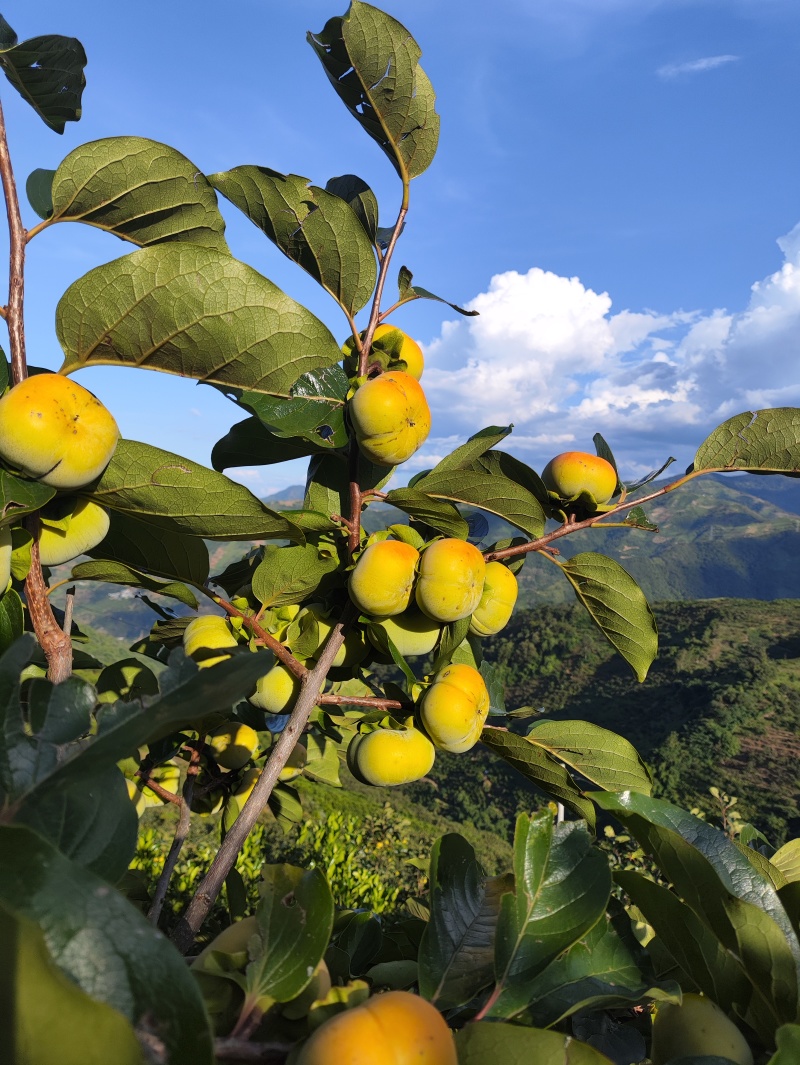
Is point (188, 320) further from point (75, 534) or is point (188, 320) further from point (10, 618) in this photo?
point (10, 618)

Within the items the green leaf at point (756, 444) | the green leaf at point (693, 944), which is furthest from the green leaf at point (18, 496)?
the green leaf at point (756, 444)

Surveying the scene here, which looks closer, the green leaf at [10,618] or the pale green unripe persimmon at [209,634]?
the green leaf at [10,618]

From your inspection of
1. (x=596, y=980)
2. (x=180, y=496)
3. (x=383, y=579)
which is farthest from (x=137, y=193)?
(x=596, y=980)

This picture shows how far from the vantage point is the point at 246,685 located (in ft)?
1.67

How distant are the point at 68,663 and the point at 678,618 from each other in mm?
44729

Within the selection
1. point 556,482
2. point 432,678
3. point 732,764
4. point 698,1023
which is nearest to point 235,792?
point 432,678

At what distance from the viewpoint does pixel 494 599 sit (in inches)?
55.9

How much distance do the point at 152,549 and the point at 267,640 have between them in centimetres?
27

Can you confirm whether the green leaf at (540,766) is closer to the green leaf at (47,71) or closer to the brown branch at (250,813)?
the brown branch at (250,813)

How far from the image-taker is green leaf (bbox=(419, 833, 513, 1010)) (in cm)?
68

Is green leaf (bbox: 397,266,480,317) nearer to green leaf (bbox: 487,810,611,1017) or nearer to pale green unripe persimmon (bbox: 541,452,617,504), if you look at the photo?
pale green unripe persimmon (bbox: 541,452,617,504)

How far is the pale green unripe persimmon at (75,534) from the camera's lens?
0.99 m

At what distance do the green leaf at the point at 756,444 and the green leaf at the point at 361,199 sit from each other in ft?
2.74

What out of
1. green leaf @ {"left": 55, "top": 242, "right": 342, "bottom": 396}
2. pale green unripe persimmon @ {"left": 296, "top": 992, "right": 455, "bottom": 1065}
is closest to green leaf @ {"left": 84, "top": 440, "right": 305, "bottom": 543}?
green leaf @ {"left": 55, "top": 242, "right": 342, "bottom": 396}
